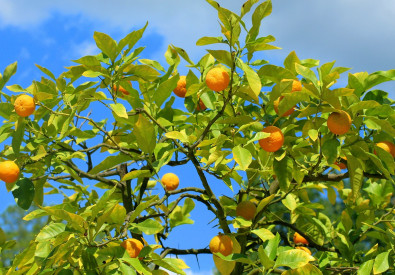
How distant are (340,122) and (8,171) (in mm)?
1294

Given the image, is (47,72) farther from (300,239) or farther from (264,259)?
(300,239)

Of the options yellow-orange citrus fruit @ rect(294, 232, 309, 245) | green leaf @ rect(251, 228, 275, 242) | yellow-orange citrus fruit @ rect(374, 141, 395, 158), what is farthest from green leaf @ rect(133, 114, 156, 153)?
yellow-orange citrus fruit @ rect(294, 232, 309, 245)

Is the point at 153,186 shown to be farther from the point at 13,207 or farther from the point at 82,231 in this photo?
the point at 13,207

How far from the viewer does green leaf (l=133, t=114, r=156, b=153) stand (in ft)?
5.29

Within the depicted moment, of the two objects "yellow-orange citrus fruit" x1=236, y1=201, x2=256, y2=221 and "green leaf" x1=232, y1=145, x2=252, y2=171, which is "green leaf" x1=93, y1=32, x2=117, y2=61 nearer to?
"green leaf" x1=232, y1=145, x2=252, y2=171

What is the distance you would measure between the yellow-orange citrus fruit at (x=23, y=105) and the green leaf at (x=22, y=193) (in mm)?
361

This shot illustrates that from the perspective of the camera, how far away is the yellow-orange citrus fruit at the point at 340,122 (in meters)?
1.54

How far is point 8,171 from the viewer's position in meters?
1.89

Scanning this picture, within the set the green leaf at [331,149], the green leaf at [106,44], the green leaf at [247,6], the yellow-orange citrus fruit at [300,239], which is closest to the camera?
the green leaf at [247,6]

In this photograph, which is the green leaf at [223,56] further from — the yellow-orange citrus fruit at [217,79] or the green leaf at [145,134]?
the green leaf at [145,134]

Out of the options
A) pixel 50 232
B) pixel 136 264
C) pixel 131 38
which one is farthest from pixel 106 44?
pixel 136 264

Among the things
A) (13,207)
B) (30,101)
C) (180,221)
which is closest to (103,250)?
(30,101)

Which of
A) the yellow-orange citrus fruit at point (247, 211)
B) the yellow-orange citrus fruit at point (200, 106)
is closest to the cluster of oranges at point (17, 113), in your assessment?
the yellow-orange citrus fruit at point (200, 106)

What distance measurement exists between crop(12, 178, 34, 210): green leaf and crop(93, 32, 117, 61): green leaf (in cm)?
71
